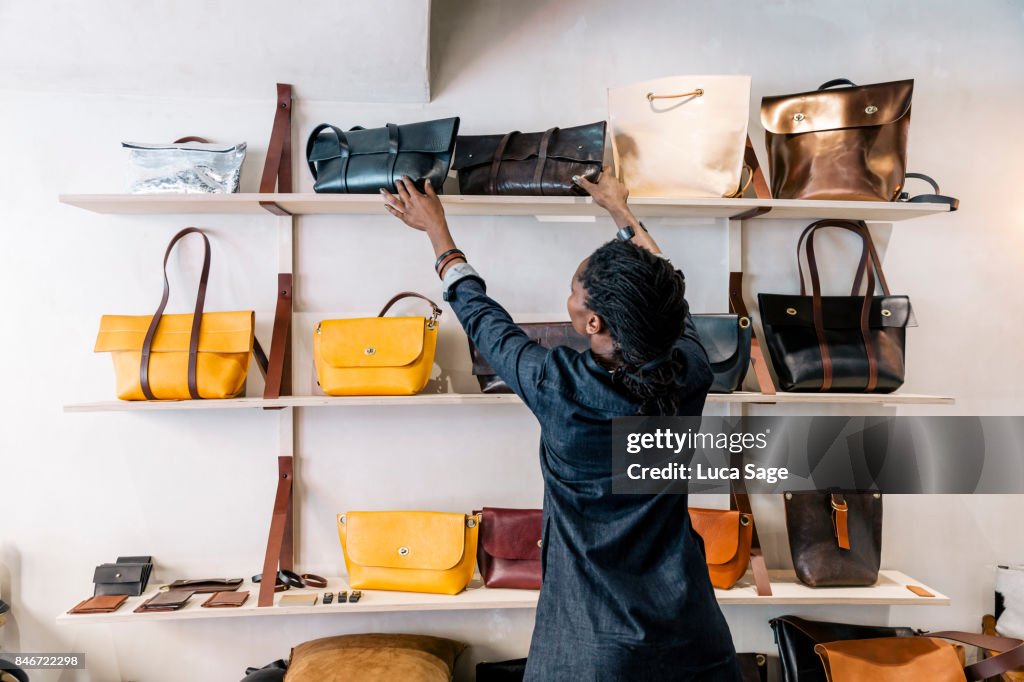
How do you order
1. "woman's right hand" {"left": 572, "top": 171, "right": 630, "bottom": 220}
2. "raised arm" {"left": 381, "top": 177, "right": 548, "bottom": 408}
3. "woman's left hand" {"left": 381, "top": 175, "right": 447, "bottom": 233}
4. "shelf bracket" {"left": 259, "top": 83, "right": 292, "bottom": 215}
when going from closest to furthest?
"raised arm" {"left": 381, "top": 177, "right": 548, "bottom": 408}, "woman's left hand" {"left": 381, "top": 175, "right": 447, "bottom": 233}, "woman's right hand" {"left": 572, "top": 171, "right": 630, "bottom": 220}, "shelf bracket" {"left": 259, "top": 83, "right": 292, "bottom": 215}

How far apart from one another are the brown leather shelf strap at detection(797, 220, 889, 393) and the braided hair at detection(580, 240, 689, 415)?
1.11 m

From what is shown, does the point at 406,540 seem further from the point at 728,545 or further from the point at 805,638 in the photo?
the point at 805,638

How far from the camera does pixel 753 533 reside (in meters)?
2.29

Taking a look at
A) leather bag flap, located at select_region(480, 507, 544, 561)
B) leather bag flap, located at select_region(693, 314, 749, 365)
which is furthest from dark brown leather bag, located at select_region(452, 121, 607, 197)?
leather bag flap, located at select_region(480, 507, 544, 561)

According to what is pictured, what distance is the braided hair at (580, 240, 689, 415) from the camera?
135 centimetres

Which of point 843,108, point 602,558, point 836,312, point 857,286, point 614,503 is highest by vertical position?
point 843,108

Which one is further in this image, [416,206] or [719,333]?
[719,333]

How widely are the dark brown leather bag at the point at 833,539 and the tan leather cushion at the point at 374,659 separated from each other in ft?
3.99

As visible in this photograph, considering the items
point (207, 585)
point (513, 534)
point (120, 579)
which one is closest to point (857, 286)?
point (513, 534)

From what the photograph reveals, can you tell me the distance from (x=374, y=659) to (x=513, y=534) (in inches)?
22.6

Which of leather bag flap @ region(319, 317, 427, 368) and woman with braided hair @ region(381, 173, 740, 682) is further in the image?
leather bag flap @ region(319, 317, 427, 368)

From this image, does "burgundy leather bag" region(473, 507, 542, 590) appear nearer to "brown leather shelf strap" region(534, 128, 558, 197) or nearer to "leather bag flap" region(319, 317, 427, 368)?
"leather bag flap" region(319, 317, 427, 368)

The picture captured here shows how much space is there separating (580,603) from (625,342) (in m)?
0.58

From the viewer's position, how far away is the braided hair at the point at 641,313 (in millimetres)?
1354
